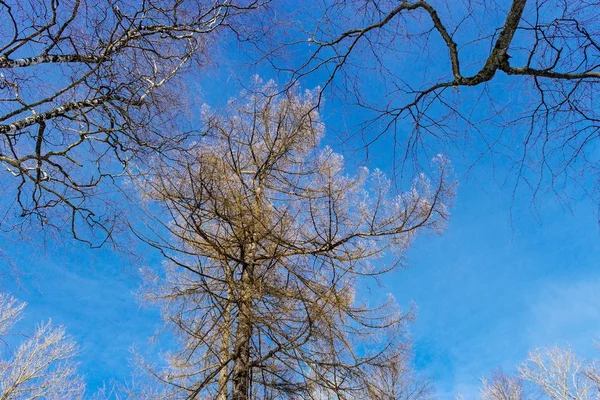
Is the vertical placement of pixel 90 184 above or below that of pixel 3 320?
below

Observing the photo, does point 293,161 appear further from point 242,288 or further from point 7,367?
point 7,367

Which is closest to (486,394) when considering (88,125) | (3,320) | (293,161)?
(293,161)

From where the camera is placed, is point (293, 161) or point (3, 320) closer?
point (293, 161)

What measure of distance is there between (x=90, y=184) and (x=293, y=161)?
8.80ft

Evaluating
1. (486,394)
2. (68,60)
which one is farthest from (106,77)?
(486,394)

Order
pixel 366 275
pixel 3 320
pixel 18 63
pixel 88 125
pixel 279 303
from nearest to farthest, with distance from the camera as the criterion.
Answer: pixel 18 63 < pixel 88 125 < pixel 279 303 < pixel 366 275 < pixel 3 320

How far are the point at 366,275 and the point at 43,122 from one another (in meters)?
3.21

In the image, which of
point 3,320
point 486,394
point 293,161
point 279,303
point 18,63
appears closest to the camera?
point 18,63

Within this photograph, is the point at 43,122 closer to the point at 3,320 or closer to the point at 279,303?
the point at 279,303

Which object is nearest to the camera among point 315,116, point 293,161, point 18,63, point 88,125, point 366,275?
point 18,63

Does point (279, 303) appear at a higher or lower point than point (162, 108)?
lower

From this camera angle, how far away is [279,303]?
355cm

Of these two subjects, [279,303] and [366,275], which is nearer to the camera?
[279,303]

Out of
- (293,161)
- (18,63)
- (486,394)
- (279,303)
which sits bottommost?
(279,303)
